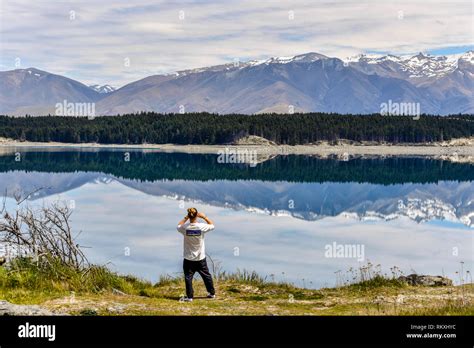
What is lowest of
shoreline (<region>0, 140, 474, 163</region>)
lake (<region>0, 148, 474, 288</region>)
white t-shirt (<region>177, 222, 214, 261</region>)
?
lake (<region>0, 148, 474, 288</region>)

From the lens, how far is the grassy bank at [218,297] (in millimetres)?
16594

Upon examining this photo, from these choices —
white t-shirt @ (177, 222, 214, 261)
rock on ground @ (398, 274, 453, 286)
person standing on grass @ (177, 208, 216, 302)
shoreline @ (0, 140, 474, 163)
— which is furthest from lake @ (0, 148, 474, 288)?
shoreline @ (0, 140, 474, 163)

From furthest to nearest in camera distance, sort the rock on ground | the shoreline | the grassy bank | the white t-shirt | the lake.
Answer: the shoreline
the lake
the rock on ground
the white t-shirt
the grassy bank

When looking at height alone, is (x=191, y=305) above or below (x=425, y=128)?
below

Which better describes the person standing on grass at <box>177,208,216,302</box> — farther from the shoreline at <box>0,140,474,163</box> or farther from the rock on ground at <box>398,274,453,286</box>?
the shoreline at <box>0,140,474,163</box>

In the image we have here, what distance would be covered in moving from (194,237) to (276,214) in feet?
124

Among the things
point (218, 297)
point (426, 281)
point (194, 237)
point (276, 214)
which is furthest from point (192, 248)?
point (276, 214)

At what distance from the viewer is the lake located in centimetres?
3300

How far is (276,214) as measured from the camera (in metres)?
55.5

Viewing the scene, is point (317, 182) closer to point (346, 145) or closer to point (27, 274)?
point (27, 274)

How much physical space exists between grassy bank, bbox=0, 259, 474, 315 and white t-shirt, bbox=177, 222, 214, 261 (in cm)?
137

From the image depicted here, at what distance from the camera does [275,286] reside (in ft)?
74.6
